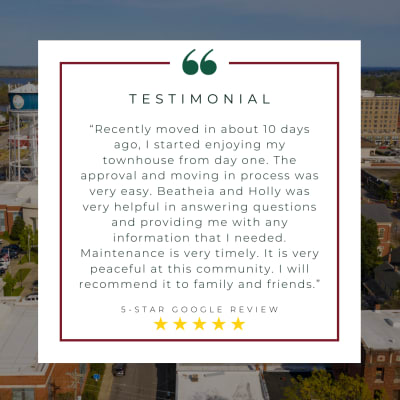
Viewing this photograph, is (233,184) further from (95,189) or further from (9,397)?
(9,397)

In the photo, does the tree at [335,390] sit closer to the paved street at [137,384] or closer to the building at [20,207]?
the paved street at [137,384]

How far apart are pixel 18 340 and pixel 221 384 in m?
8.77

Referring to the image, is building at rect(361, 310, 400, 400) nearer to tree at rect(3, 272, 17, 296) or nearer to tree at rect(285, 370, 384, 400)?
tree at rect(285, 370, 384, 400)

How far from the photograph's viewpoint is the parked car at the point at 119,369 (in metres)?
25.8

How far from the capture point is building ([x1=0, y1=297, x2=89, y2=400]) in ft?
65.5

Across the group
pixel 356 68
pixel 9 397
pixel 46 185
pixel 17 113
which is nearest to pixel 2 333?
pixel 9 397

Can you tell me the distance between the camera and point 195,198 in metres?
6.87

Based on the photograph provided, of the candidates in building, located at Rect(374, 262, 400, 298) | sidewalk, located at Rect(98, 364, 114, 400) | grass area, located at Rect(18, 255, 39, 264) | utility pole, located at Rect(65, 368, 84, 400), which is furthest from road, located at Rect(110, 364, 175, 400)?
grass area, located at Rect(18, 255, 39, 264)

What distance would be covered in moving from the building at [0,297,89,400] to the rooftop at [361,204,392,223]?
89.2ft

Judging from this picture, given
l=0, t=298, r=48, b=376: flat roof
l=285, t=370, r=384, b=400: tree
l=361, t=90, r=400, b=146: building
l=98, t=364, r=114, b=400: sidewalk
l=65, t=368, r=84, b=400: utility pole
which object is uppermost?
l=361, t=90, r=400, b=146: building

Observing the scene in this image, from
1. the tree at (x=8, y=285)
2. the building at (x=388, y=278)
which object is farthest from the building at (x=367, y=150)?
the tree at (x=8, y=285)

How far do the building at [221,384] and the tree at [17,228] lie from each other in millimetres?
27357

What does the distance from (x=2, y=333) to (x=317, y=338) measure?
19302mm

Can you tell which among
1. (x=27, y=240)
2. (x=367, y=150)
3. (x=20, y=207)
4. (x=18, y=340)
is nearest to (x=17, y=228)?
(x=20, y=207)
